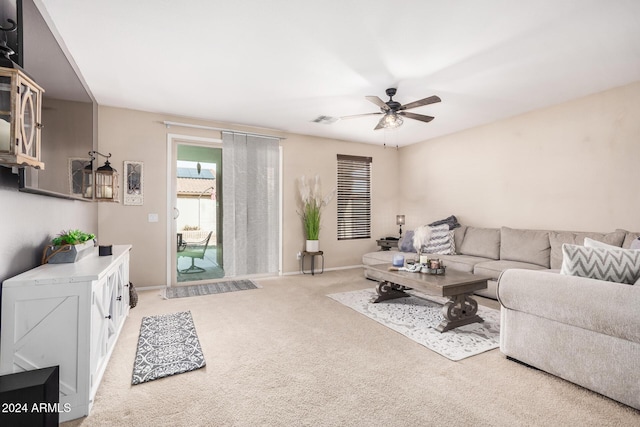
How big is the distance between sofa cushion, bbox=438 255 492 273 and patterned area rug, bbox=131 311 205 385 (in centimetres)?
350

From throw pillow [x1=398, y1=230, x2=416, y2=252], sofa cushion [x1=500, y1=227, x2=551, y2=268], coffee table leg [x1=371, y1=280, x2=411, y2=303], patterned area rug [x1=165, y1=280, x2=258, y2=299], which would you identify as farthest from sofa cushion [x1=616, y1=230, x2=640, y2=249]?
patterned area rug [x1=165, y1=280, x2=258, y2=299]

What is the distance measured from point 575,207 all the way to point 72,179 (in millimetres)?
5699

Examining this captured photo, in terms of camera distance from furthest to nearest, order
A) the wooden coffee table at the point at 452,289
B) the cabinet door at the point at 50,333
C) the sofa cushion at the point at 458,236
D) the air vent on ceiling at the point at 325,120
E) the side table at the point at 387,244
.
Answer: the side table at the point at 387,244, the sofa cushion at the point at 458,236, the air vent on ceiling at the point at 325,120, the wooden coffee table at the point at 452,289, the cabinet door at the point at 50,333

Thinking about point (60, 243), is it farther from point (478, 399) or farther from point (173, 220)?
point (478, 399)

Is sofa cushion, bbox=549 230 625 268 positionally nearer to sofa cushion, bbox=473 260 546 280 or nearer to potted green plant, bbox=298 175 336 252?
sofa cushion, bbox=473 260 546 280

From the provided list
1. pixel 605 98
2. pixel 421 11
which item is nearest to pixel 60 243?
pixel 421 11

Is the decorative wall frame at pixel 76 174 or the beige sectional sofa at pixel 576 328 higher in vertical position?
the decorative wall frame at pixel 76 174

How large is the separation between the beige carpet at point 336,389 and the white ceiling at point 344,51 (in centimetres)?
265

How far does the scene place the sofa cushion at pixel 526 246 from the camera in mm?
3969

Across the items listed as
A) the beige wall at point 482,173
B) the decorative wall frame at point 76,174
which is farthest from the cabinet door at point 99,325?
the beige wall at point 482,173

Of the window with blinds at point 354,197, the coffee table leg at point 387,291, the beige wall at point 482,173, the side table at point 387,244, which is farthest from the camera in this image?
the window with blinds at point 354,197

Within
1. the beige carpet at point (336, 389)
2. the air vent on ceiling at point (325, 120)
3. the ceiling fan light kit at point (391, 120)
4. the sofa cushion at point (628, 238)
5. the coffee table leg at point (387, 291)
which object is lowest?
the beige carpet at point (336, 389)

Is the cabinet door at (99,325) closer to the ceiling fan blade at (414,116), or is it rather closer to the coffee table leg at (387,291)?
the coffee table leg at (387,291)

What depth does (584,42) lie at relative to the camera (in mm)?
2580
